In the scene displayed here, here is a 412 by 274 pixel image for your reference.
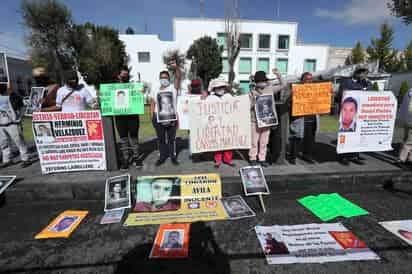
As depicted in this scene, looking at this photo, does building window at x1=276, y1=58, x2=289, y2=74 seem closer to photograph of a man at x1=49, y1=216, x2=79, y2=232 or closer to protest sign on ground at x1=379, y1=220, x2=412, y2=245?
protest sign on ground at x1=379, y1=220, x2=412, y2=245

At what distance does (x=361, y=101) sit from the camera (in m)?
3.57

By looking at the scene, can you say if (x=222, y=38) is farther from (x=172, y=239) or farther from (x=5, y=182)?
(x=172, y=239)

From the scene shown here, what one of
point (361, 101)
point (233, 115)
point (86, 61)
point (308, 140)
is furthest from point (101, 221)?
point (86, 61)

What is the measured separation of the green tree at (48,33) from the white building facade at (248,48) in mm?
8520

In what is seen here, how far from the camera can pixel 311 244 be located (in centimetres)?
211

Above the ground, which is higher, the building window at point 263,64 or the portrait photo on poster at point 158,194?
the building window at point 263,64

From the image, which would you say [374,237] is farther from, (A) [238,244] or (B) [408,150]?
(B) [408,150]

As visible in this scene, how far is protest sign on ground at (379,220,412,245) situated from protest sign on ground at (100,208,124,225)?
3.50 m

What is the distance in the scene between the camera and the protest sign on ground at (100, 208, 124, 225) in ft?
8.55

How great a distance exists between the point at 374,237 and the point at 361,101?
2.47 meters

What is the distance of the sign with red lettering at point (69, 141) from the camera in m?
3.46

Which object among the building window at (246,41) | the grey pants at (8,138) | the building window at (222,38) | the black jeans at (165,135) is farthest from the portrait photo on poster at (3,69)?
the building window at (246,41)

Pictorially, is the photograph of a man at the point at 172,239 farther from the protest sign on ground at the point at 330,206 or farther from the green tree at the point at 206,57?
the green tree at the point at 206,57

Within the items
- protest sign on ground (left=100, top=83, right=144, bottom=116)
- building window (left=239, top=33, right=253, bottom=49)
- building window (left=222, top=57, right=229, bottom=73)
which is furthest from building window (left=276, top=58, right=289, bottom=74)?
protest sign on ground (left=100, top=83, right=144, bottom=116)
